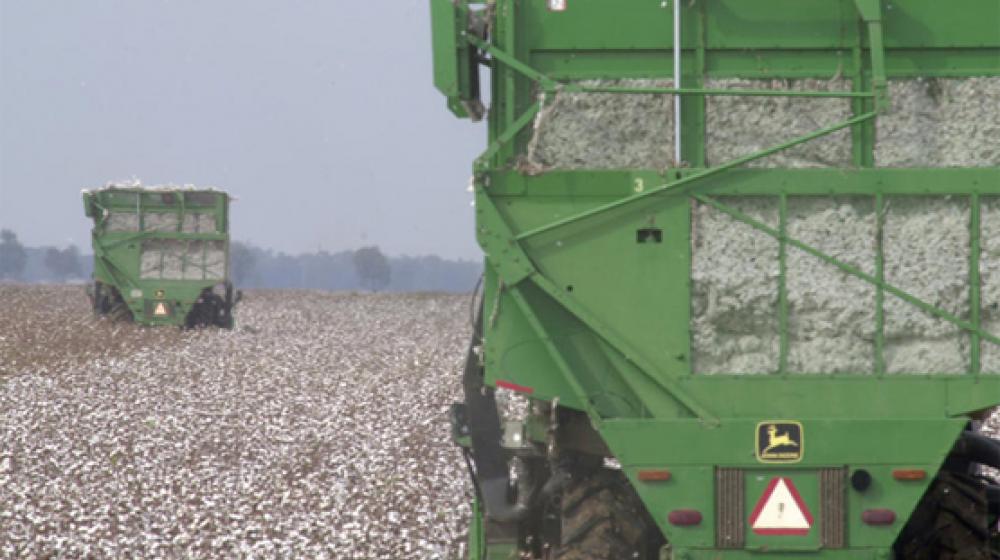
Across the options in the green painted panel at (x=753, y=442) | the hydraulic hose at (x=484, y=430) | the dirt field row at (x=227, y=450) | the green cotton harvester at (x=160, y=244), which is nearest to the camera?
the green painted panel at (x=753, y=442)

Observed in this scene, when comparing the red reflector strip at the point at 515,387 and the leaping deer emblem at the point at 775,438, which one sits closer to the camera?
the leaping deer emblem at the point at 775,438

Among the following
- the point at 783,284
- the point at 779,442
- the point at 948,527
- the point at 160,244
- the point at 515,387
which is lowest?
the point at 948,527

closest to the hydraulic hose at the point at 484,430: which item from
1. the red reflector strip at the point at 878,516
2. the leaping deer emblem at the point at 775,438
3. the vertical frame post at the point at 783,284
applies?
the leaping deer emblem at the point at 775,438

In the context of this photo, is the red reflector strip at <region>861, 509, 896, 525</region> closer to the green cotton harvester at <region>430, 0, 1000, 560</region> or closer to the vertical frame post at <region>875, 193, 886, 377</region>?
the green cotton harvester at <region>430, 0, 1000, 560</region>

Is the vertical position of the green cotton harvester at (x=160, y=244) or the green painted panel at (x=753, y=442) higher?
the green cotton harvester at (x=160, y=244)

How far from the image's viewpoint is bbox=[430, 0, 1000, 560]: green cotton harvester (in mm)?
6504

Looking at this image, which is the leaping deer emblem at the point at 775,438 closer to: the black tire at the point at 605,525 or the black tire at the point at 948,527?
the black tire at the point at 605,525

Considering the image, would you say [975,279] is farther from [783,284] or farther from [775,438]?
[775,438]

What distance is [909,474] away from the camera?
648 cm

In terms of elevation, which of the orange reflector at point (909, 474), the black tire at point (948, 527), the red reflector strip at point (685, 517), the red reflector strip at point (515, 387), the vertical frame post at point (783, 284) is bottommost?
the black tire at point (948, 527)

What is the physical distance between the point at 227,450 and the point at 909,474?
9137 millimetres

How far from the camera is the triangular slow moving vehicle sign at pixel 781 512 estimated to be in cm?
651

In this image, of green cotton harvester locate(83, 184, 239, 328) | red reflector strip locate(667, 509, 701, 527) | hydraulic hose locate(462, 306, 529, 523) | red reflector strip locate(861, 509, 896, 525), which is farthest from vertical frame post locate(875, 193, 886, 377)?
green cotton harvester locate(83, 184, 239, 328)

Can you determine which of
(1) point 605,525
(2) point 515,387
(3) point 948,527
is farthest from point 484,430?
(3) point 948,527
